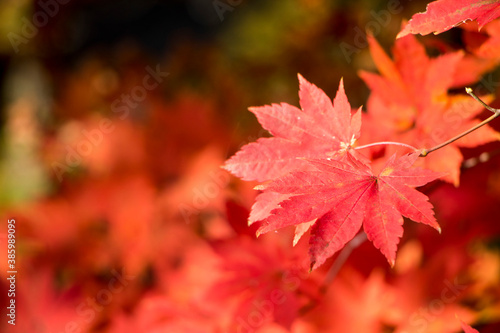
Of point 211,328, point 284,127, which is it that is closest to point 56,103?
point 211,328

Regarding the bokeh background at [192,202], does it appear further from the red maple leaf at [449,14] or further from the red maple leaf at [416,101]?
the red maple leaf at [449,14]

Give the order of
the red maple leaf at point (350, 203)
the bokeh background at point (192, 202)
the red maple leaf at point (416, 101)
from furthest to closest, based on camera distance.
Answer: the bokeh background at point (192, 202), the red maple leaf at point (416, 101), the red maple leaf at point (350, 203)

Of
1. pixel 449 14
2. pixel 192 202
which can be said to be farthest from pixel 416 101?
pixel 192 202

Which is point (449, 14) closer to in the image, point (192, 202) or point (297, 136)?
point (297, 136)

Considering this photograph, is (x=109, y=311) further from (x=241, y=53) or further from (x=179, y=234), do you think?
(x=241, y=53)

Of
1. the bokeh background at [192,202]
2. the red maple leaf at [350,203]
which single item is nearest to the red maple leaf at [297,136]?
the red maple leaf at [350,203]

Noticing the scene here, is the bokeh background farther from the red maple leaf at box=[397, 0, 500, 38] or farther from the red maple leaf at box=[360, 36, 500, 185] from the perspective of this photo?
the red maple leaf at box=[397, 0, 500, 38]

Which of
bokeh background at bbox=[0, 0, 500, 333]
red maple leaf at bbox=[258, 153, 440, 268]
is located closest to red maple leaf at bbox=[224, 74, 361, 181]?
red maple leaf at bbox=[258, 153, 440, 268]
